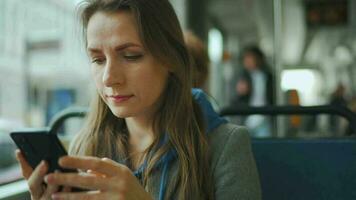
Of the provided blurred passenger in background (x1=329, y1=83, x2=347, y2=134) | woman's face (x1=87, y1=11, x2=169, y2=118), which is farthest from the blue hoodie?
blurred passenger in background (x1=329, y1=83, x2=347, y2=134)

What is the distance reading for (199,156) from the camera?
1.22 metres

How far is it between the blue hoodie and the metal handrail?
1.29 ft

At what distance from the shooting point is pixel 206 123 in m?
1.29

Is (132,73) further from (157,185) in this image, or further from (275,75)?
(275,75)

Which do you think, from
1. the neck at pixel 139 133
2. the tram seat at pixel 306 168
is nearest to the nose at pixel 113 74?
the neck at pixel 139 133

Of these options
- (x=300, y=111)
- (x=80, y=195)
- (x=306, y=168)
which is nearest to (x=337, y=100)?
(x=300, y=111)

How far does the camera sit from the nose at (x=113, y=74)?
1.08 metres

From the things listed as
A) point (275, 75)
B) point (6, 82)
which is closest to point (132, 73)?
point (6, 82)

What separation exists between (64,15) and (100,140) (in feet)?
4.54

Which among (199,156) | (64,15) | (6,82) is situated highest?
(64,15)

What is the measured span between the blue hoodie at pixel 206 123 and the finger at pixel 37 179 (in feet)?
1.28

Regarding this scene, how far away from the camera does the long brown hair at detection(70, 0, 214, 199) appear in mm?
1147

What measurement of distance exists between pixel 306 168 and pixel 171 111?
0.59 m

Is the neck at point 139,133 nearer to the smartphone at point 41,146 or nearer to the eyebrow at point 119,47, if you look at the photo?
the eyebrow at point 119,47
